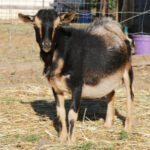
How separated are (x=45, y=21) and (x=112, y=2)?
60.5 feet

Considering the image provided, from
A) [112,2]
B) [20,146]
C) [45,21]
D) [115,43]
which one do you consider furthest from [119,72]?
[112,2]

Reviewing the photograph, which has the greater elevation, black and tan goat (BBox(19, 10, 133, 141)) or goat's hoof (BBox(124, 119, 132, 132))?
black and tan goat (BBox(19, 10, 133, 141))

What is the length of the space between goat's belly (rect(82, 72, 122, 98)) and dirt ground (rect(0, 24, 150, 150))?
687mm

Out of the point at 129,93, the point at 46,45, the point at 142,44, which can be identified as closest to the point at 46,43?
the point at 46,45

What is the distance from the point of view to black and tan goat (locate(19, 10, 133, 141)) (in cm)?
471

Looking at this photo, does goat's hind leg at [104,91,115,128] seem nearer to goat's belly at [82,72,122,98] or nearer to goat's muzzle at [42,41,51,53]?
goat's belly at [82,72,122,98]

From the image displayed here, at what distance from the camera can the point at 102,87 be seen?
17.4ft

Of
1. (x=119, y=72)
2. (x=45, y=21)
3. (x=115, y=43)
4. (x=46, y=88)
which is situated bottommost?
(x=46, y=88)

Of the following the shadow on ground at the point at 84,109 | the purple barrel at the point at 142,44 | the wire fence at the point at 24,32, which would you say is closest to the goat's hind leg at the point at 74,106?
the shadow on ground at the point at 84,109

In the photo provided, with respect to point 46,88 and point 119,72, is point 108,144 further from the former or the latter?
point 46,88

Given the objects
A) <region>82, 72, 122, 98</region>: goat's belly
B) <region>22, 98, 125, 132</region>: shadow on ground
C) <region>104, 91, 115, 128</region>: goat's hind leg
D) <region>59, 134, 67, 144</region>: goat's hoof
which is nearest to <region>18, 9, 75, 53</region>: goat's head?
<region>82, 72, 122, 98</region>: goat's belly

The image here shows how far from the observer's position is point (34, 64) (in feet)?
30.8

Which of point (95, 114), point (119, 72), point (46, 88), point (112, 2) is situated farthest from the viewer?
point (112, 2)

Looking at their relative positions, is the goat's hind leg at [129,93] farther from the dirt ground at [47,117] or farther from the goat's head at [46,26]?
the goat's head at [46,26]
